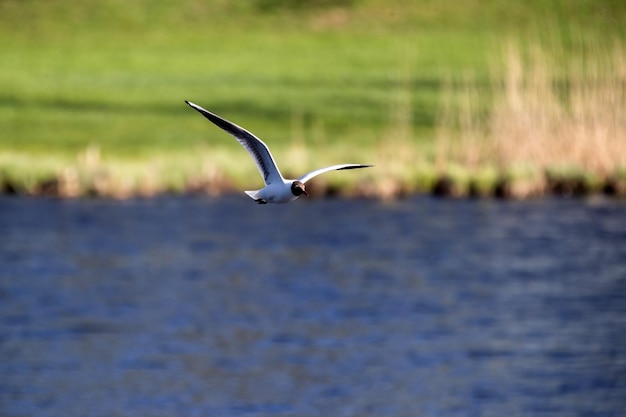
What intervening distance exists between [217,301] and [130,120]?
19.3m

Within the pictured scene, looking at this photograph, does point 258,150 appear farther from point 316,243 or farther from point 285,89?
point 285,89

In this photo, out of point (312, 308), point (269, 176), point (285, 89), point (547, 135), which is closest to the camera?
point (269, 176)

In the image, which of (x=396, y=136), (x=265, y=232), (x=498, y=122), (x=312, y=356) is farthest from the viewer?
(x=396, y=136)

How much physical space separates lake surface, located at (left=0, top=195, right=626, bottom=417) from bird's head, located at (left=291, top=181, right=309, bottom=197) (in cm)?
847

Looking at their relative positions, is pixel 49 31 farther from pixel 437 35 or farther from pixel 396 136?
pixel 396 136

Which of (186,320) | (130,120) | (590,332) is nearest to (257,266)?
(186,320)

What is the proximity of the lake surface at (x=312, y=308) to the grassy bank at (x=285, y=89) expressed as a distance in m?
1.04

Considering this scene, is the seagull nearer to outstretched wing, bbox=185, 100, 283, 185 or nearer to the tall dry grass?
outstretched wing, bbox=185, 100, 283, 185

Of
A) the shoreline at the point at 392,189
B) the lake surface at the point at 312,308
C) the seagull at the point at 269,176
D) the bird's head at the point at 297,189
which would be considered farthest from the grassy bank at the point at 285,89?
the bird's head at the point at 297,189

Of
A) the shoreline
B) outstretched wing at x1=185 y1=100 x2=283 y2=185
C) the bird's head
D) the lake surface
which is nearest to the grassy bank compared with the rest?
the shoreline

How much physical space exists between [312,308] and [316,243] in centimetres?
593

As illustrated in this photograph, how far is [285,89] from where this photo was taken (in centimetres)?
5350

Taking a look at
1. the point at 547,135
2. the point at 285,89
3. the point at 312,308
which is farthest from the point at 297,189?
the point at 285,89

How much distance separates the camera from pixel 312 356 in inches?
949
